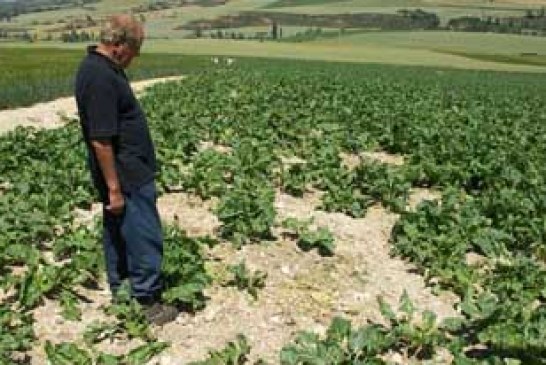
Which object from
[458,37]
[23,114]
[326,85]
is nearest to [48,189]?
[23,114]

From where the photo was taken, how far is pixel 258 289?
8.19 meters

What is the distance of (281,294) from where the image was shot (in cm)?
818

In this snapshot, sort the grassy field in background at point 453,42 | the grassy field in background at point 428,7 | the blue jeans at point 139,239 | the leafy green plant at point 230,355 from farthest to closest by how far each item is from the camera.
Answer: the grassy field in background at point 428,7 → the grassy field in background at point 453,42 → the blue jeans at point 139,239 → the leafy green plant at point 230,355

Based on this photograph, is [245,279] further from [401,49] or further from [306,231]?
[401,49]

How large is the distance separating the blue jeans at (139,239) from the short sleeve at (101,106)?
2.03 feet

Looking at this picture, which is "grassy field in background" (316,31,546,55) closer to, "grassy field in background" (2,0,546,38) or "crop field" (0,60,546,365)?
"grassy field in background" (2,0,546,38)

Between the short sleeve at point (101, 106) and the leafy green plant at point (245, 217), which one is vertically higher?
the short sleeve at point (101, 106)

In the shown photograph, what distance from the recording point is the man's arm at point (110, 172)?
6625mm

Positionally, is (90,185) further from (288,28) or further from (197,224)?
(288,28)

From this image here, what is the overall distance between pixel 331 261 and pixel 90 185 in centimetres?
371

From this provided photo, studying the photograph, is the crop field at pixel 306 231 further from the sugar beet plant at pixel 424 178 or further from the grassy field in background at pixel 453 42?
the grassy field in background at pixel 453 42

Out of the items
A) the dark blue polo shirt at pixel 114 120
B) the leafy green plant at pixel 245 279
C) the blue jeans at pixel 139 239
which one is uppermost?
the dark blue polo shirt at pixel 114 120

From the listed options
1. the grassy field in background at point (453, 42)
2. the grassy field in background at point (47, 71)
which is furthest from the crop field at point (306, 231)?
the grassy field in background at point (453, 42)

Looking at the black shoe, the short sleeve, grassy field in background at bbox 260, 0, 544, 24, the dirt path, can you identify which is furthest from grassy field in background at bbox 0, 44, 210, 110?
grassy field in background at bbox 260, 0, 544, 24
